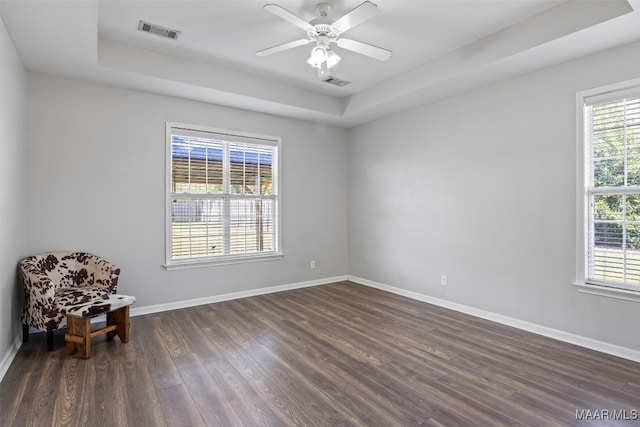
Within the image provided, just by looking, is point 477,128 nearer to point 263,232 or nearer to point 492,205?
point 492,205

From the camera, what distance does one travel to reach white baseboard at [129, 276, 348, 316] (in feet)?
13.8

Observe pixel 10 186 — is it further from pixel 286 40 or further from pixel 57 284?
pixel 286 40

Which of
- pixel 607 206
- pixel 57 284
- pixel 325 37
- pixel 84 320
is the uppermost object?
pixel 325 37

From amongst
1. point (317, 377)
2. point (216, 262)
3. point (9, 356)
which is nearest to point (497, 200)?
point (317, 377)

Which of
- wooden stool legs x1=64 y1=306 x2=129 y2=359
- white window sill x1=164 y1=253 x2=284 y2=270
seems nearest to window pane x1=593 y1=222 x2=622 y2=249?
white window sill x1=164 y1=253 x2=284 y2=270

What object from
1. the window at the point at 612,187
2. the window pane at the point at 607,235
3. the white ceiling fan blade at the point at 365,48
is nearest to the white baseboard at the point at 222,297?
the white ceiling fan blade at the point at 365,48

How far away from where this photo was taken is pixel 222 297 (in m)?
4.77

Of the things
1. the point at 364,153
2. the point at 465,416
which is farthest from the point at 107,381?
the point at 364,153

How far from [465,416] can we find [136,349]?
275 cm

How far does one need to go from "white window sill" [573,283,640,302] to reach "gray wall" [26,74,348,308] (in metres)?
3.70

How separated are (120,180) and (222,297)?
1978 millimetres

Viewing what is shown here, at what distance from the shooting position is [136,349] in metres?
3.13

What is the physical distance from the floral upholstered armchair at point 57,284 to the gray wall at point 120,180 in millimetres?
284

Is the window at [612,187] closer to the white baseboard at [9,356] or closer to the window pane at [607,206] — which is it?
the window pane at [607,206]
